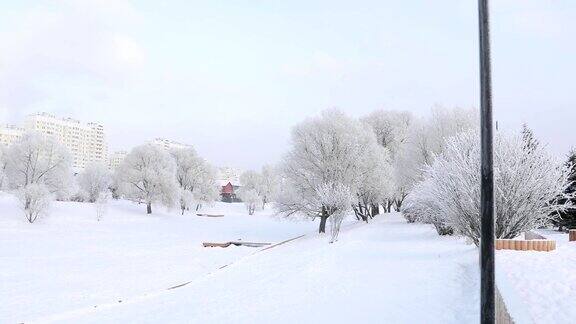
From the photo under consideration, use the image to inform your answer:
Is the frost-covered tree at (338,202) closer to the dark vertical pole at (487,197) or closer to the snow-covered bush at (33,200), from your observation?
the dark vertical pole at (487,197)

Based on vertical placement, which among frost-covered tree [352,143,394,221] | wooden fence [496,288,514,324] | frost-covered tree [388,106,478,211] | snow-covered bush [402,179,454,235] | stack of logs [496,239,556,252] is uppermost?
frost-covered tree [388,106,478,211]

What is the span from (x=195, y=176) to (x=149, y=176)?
51.9 feet

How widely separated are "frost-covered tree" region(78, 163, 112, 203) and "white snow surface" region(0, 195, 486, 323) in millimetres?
49971

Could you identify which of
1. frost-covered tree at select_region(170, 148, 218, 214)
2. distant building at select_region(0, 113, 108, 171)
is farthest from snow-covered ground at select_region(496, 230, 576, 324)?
distant building at select_region(0, 113, 108, 171)

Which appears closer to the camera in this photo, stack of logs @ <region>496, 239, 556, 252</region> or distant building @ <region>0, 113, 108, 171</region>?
stack of logs @ <region>496, 239, 556, 252</region>

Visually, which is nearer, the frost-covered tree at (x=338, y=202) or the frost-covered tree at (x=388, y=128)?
the frost-covered tree at (x=338, y=202)

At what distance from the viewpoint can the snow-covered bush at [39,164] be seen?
5462 cm

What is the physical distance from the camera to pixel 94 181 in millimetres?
82188

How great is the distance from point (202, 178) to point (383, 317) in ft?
245

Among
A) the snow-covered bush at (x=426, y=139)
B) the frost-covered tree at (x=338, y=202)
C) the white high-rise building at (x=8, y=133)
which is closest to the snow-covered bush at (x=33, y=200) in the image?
the frost-covered tree at (x=338, y=202)

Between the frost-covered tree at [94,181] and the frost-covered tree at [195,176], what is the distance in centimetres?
1255

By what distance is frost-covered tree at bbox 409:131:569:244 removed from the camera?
715 inches

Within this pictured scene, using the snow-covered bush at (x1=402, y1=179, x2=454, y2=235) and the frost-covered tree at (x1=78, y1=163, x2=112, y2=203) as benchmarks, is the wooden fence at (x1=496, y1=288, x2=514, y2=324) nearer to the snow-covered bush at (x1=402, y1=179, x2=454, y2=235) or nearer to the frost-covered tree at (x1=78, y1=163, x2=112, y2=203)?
the snow-covered bush at (x1=402, y1=179, x2=454, y2=235)

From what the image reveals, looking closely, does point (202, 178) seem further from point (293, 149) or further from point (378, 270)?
point (378, 270)
